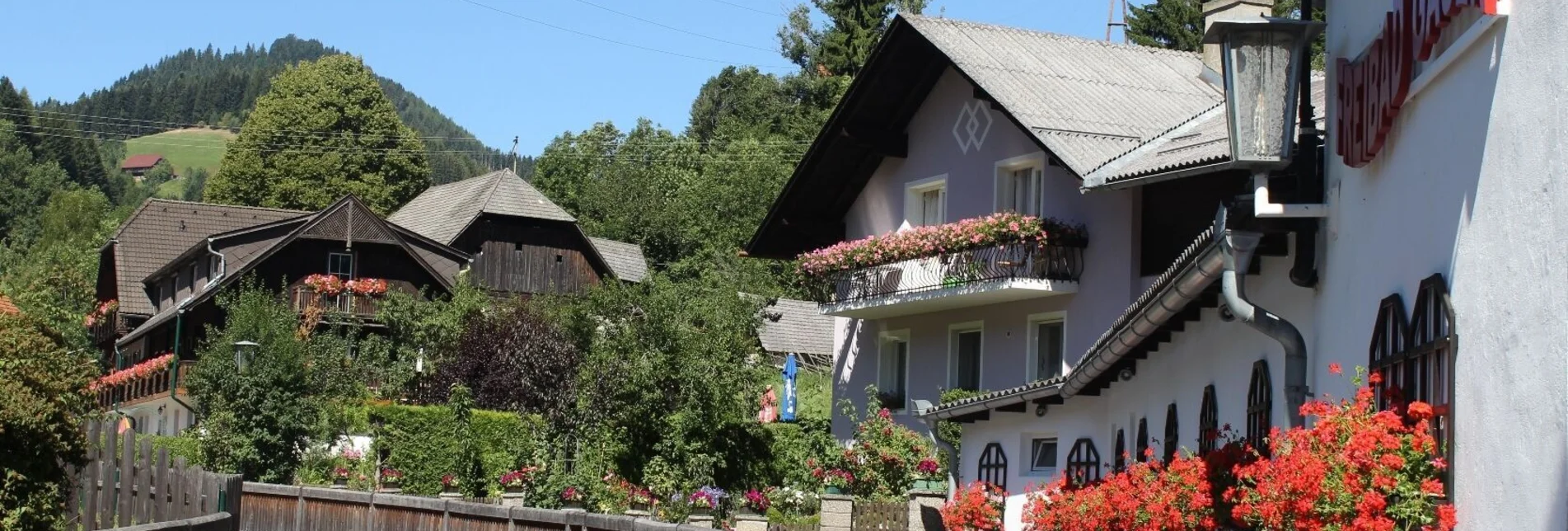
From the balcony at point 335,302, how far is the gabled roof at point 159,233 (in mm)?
11363

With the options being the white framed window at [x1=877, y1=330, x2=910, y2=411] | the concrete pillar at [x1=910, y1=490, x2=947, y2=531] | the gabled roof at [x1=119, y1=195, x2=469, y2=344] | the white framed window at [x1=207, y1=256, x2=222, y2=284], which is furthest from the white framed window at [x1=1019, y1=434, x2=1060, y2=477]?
the white framed window at [x1=207, y1=256, x2=222, y2=284]

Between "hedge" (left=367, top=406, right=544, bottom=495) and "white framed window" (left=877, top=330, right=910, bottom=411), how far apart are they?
20.4 feet

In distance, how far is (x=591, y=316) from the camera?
47875 millimetres

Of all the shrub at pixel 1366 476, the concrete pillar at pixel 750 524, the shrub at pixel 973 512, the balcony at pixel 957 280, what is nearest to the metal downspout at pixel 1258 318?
the shrub at pixel 1366 476

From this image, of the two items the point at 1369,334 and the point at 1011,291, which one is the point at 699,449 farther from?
the point at 1369,334

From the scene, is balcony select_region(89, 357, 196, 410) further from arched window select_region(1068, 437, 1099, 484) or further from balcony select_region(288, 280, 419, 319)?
arched window select_region(1068, 437, 1099, 484)

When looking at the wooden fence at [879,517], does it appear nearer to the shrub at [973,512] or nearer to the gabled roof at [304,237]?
the shrub at [973,512]

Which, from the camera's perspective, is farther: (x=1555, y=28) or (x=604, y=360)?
(x=604, y=360)

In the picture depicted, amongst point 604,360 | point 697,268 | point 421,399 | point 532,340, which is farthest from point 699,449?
point 697,268

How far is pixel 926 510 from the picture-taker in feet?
74.8

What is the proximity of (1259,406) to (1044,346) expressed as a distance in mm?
15209

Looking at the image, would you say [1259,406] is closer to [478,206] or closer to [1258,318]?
[1258,318]

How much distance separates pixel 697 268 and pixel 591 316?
3491 centimetres

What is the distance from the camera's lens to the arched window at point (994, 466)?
25938 mm
